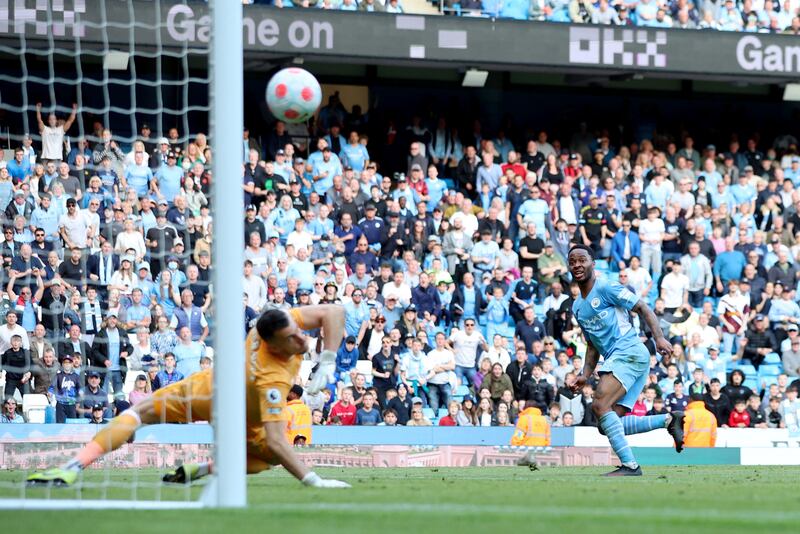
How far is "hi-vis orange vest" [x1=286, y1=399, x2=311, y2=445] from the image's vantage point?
54.1 feet

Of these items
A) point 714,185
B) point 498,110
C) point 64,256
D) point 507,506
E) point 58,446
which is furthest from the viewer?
point 498,110

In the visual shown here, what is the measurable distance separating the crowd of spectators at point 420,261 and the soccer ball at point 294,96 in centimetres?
279

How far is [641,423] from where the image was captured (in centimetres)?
1238

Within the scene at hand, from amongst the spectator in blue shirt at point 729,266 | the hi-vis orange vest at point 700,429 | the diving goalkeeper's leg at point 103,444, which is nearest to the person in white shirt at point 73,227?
the diving goalkeeper's leg at point 103,444

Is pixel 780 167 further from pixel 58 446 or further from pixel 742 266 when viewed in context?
pixel 58 446

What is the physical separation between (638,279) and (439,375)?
4.20 metres

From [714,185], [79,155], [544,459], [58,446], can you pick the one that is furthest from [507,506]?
[714,185]

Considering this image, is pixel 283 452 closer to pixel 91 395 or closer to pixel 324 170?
pixel 91 395

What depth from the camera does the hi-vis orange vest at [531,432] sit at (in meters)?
17.2

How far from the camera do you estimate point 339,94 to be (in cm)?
2544

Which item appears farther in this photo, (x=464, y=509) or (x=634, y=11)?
(x=634, y=11)

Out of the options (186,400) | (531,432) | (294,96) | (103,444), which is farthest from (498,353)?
(103,444)

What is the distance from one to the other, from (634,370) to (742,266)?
11.5 metres

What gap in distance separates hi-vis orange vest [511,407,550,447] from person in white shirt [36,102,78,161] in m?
6.16
